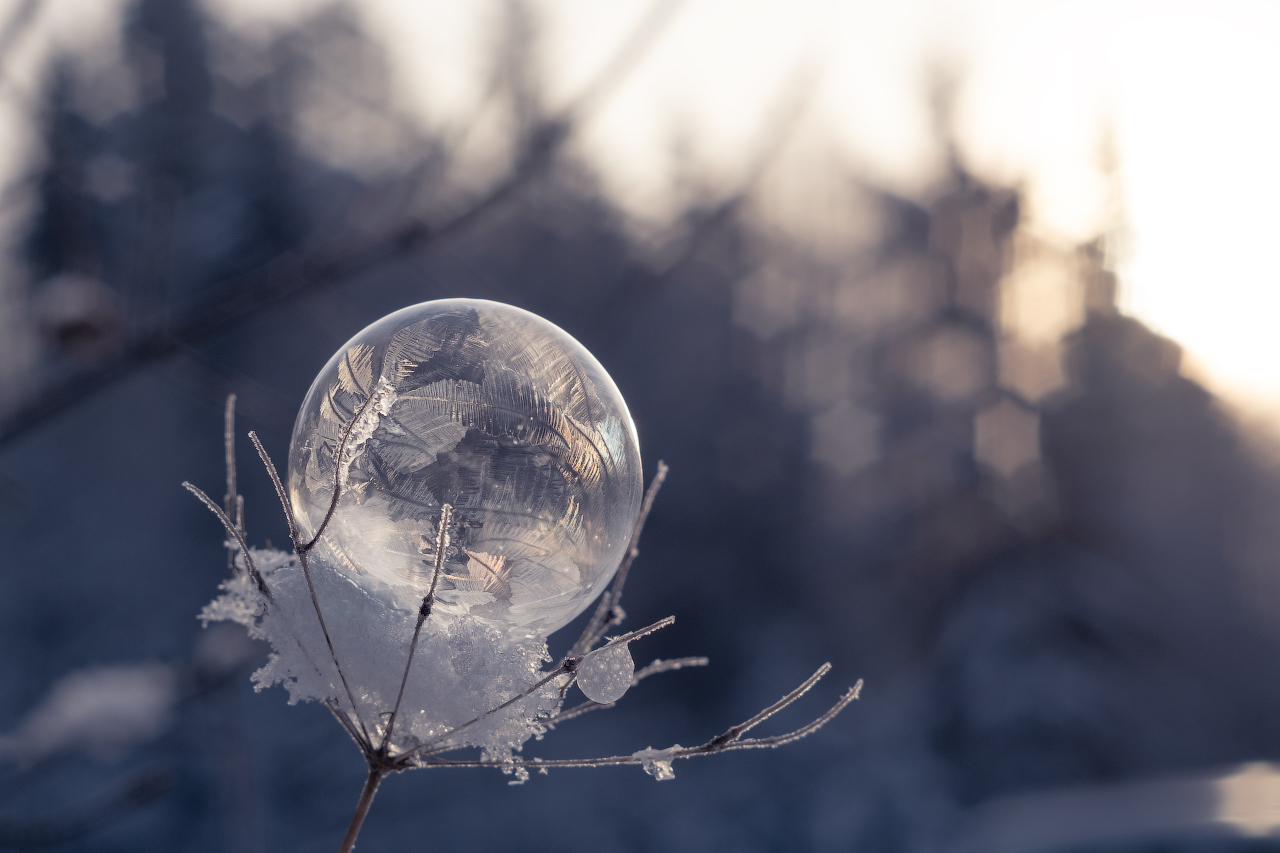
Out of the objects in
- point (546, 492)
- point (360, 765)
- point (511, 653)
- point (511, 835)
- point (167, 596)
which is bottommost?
point (511, 653)

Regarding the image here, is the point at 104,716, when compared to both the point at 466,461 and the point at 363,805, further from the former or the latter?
the point at 466,461

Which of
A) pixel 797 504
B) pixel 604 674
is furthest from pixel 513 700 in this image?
pixel 797 504

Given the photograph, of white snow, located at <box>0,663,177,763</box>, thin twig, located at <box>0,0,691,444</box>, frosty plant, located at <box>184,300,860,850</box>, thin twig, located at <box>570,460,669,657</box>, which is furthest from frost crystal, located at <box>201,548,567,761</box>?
white snow, located at <box>0,663,177,763</box>

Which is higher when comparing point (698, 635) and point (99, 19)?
point (698, 635)

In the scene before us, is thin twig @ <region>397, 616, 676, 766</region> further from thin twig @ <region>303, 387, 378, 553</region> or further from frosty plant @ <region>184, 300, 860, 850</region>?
thin twig @ <region>303, 387, 378, 553</region>

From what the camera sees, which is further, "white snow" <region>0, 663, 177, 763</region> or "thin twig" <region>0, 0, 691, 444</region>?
"white snow" <region>0, 663, 177, 763</region>

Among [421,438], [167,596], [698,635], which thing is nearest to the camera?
[421,438]

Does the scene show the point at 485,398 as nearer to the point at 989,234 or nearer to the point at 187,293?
the point at 187,293

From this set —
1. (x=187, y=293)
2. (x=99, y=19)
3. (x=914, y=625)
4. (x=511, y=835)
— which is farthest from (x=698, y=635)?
(x=99, y=19)
